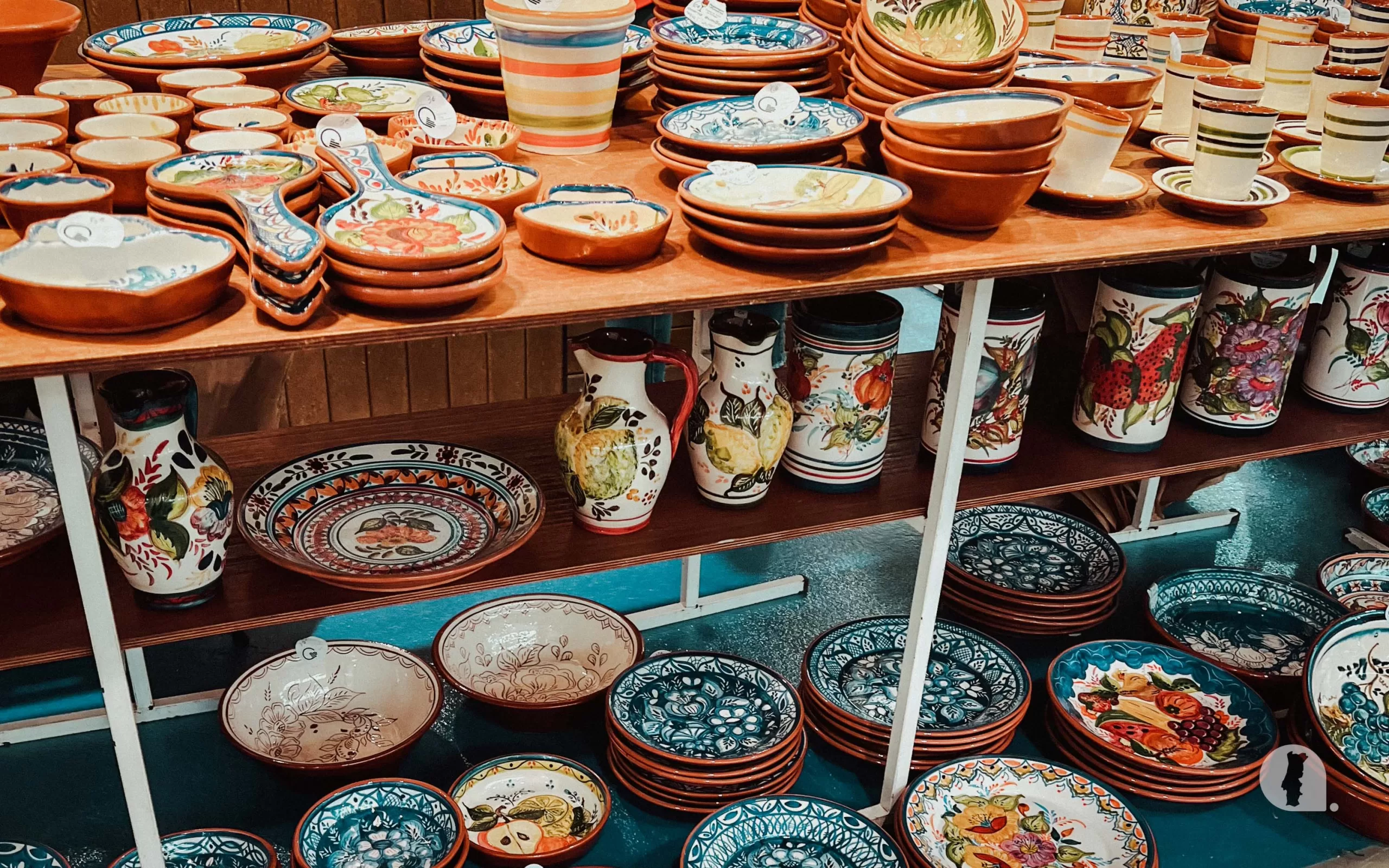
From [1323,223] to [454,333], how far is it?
4.29 ft

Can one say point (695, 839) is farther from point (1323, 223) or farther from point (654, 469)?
point (1323, 223)

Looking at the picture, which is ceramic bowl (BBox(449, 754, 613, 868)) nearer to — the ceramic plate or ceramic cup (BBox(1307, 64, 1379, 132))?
the ceramic plate

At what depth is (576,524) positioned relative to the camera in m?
1.78

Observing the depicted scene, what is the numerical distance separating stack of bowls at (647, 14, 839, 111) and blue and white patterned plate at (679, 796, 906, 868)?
1186 millimetres

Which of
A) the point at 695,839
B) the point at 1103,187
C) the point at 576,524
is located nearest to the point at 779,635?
the point at 695,839

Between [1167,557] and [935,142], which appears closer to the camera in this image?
[935,142]

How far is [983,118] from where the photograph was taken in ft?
5.91

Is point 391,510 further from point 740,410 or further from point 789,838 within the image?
point 789,838

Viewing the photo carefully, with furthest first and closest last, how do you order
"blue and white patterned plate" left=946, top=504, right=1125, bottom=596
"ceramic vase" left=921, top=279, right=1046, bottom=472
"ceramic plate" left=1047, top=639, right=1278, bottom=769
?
"blue and white patterned plate" left=946, top=504, right=1125, bottom=596 < "ceramic plate" left=1047, top=639, right=1278, bottom=769 < "ceramic vase" left=921, top=279, right=1046, bottom=472

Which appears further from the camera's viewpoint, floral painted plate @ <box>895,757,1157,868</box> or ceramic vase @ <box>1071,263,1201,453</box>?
floral painted plate @ <box>895,757,1157,868</box>

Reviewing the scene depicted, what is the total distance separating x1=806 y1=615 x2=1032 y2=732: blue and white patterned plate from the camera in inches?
91.7

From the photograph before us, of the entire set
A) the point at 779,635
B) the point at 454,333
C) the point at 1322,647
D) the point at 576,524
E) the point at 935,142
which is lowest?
the point at 779,635

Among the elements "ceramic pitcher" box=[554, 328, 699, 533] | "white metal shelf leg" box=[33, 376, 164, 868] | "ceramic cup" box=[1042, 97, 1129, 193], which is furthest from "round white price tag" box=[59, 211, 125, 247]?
"ceramic cup" box=[1042, 97, 1129, 193]

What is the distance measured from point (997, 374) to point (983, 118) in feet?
1.27
